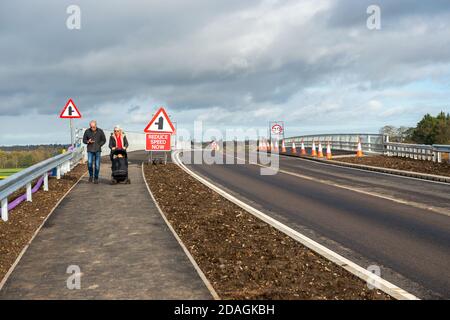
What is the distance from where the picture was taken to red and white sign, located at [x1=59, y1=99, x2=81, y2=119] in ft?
58.4

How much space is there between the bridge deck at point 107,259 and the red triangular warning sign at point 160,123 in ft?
27.2

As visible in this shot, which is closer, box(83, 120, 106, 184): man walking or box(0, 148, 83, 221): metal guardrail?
box(0, 148, 83, 221): metal guardrail

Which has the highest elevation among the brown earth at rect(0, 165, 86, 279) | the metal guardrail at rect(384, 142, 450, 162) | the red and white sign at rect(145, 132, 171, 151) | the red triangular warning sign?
the red triangular warning sign

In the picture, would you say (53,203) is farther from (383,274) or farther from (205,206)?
(383,274)

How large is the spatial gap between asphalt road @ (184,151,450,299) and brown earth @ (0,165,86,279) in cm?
490

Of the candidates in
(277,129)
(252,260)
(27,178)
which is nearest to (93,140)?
(27,178)

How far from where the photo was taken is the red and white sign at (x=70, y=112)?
17.8m

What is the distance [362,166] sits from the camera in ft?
73.7

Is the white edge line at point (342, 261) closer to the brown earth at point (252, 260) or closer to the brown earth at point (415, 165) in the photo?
the brown earth at point (252, 260)

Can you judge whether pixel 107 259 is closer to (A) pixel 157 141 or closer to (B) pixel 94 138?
(B) pixel 94 138

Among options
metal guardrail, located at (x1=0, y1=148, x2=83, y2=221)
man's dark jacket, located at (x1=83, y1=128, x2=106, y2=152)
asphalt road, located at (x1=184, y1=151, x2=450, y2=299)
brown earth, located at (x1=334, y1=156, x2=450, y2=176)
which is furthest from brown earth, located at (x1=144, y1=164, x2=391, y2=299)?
brown earth, located at (x1=334, y1=156, x2=450, y2=176)

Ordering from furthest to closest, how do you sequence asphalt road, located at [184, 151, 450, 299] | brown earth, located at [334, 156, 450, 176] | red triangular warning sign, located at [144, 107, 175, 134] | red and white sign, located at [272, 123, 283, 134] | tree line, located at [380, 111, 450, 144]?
1. tree line, located at [380, 111, 450, 144]
2. red and white sign, located at [272, 123, 283, 134]
3. brown earth, located at [334, 156, 450, 176]
4. red triangular warning sign, located at [144, 107, 175, 134]
5. asphalt road, located at [184, 151, 450, 299]

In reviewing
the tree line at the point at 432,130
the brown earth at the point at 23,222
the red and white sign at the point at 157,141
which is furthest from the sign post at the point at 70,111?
the tree line at the point at 432,130

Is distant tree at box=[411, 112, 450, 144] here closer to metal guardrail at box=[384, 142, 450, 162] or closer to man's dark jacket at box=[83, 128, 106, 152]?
metal guardrail at box=[384, 142, 450, 162]
